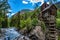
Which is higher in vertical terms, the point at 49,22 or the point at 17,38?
the point at 49,22

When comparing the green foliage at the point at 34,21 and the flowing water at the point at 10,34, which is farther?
the green foliage at the point at 34,21

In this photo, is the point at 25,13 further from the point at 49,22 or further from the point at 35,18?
the point at 49,22

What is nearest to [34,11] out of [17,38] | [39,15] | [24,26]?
[39,15]

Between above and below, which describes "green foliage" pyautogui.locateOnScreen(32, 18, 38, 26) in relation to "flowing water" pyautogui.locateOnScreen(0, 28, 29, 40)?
above

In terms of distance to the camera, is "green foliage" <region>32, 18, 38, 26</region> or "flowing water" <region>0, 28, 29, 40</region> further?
"green foliage" <region>32, 18, 38, 26</region>

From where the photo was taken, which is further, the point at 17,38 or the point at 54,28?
the point at 54,28

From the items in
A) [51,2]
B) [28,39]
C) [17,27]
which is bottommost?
[28,39]

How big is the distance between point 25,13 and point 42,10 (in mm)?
232

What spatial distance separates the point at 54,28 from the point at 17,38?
534 mm

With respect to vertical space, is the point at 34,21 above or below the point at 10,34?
above

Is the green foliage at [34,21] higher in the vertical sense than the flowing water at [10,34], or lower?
higher

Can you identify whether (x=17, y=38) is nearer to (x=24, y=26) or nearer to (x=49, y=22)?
(x=24, y=26)

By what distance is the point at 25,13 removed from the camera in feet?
7.67

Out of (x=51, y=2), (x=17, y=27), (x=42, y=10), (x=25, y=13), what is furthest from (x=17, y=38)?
(x=51, y=2)
